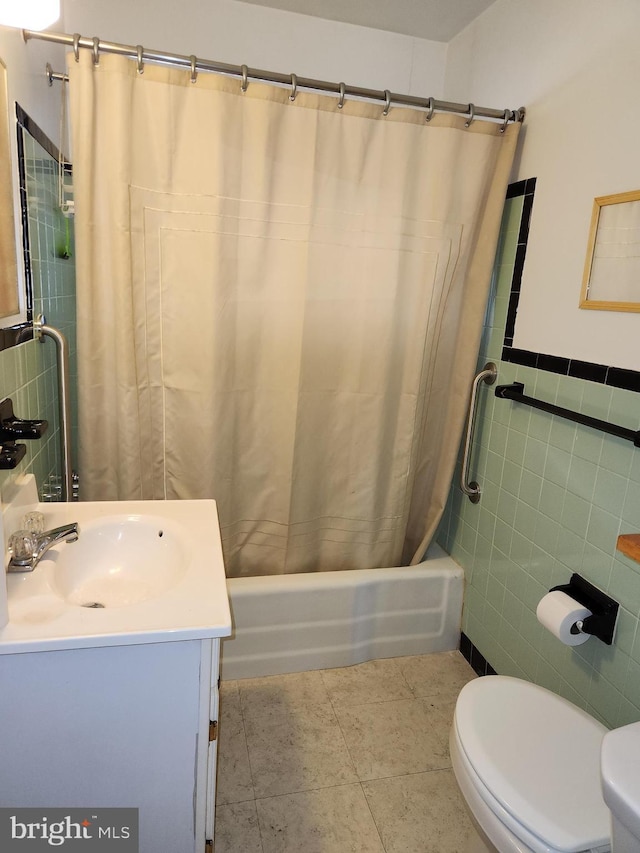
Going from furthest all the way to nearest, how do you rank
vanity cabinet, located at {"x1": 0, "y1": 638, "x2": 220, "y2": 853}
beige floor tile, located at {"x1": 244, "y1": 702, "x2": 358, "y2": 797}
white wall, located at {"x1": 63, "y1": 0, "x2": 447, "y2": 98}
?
white wall, located at {"x1": 63, "y1": 0, "x2": 447, "y2": 98} < beige floor tile, located at {"x1": 244, "y1": 702, "x2": 358, "y2": 797} < vanity cabinet, located at {"x1": 0, "y1": 638, "x2": 220, "y2": 853}

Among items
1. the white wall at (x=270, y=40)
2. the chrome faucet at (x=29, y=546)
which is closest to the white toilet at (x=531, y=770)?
the chrome faucet at (x=29, y=546)

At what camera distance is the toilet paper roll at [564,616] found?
148 cm

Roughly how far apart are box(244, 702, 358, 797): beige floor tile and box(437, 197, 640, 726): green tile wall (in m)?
0.66

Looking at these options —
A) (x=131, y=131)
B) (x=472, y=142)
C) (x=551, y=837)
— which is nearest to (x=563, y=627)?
(x=551, y=837)

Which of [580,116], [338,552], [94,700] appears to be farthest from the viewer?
[338,552]

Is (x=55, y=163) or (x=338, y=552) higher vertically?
(x=55, y=163)

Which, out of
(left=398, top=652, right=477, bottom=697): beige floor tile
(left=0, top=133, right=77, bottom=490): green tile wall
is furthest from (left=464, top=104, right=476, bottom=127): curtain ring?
(left=398, top=652, right=477, bottom=697): beige floor tile

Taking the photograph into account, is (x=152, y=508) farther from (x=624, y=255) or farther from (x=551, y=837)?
(x=624, y=255)

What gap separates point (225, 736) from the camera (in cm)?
175

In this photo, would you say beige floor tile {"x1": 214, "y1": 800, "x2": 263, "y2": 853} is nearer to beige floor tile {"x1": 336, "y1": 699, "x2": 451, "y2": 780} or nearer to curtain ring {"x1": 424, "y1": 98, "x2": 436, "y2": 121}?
beige floor tile {"x1": 336, "y1": 699, "x2": 451, "y2": 780}

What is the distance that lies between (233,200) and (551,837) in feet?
5.95

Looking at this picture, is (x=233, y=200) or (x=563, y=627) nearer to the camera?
(x=563, y=627)

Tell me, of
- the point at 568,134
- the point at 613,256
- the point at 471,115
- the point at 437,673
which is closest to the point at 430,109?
the point at 471,115

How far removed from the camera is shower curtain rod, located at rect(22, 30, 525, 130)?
150 centimetres
